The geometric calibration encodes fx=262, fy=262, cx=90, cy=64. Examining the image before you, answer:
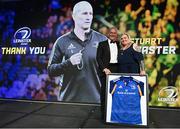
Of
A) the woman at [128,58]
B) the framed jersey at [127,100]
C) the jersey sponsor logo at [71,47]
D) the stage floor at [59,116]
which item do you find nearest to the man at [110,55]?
the woman at [128,58]

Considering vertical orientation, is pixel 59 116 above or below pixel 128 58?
below

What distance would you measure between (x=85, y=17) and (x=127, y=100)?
309cm

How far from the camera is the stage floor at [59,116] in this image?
4887 millimetres

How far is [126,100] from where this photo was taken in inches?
192

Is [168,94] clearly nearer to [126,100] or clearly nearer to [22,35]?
[126,100]

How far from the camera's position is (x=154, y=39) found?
6590mm

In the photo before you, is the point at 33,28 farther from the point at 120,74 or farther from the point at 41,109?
the point at 120,74

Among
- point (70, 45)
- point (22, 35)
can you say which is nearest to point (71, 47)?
point (70, 45)

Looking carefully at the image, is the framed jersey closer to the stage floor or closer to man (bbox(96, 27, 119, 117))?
the stage floor

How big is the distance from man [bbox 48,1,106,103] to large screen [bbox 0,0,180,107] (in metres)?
0.03

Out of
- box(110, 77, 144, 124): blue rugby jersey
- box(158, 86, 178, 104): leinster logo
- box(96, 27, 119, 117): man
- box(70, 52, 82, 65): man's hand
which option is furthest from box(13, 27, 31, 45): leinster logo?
box(158, 86, 178, 104): leinster logo

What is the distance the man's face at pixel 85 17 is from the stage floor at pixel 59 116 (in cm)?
216

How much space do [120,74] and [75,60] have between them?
2236mm

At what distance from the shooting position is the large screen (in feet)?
21.3
